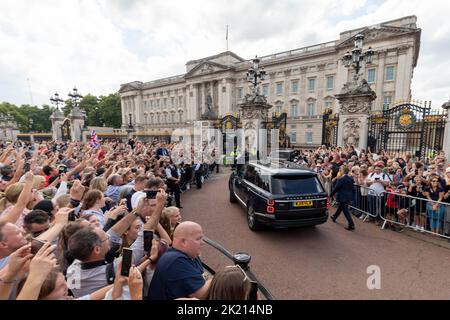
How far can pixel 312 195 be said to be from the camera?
569 centimetres

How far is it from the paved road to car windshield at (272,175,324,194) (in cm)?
124

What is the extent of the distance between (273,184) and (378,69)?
43.3 meters

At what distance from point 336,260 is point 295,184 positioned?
1900mm

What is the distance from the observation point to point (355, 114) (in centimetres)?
1234

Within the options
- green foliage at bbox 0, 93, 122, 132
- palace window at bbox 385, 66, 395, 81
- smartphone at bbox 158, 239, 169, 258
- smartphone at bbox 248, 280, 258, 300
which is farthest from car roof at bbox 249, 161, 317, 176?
green foliage at bbox 0, 93, 122, 132

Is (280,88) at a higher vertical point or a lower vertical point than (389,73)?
higher

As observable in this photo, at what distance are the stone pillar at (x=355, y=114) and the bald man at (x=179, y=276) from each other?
12654mm

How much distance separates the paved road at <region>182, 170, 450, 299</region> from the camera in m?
3.88

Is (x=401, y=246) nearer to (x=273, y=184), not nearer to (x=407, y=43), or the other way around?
(x=273, y=184)

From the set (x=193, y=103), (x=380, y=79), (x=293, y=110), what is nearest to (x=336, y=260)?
(x=380, y=79)

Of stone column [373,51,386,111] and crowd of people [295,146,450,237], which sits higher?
stone column [373,51,386,111]

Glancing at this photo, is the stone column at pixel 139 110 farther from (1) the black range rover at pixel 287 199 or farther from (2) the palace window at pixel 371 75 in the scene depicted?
(1) the black range rover at pixel 287 199

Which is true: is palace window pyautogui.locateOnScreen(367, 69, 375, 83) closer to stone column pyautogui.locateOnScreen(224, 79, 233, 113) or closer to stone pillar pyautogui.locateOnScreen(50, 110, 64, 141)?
stone column pyautogui.locateOnScreen(224, 79, 233, 113)

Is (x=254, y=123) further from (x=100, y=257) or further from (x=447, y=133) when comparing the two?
(x=100, y=257)
